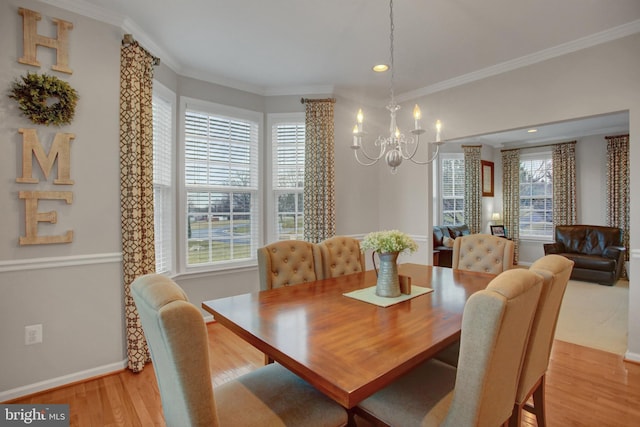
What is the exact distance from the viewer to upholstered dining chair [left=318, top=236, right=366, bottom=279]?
2.62 m

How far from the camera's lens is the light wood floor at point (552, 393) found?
2.03 metres

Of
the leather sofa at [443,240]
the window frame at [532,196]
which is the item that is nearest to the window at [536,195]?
the window frame at [532,196]

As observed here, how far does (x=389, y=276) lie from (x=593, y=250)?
5.87 meters

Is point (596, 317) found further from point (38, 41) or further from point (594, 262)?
point (38, 41)

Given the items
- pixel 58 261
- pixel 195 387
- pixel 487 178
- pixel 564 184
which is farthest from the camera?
pixel 487 178

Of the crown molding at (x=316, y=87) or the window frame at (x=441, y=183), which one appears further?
the window frame at (x=441, y=183)

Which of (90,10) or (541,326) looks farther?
(90,10)

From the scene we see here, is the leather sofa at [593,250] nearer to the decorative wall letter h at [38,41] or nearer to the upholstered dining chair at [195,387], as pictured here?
the upholstered dining chair at [195,387]

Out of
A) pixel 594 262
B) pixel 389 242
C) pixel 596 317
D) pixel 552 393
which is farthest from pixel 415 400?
pixel 594 262

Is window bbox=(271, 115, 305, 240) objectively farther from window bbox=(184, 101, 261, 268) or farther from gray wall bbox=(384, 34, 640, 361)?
gray wall bbox=(384, 34, 640, 361)

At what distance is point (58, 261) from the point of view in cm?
236

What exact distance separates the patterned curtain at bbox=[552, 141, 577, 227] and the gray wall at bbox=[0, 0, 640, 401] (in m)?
4.49

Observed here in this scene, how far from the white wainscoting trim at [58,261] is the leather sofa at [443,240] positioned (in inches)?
205

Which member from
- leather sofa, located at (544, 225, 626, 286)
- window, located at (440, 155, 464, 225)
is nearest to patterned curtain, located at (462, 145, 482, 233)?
window, located at (440, 155, 464, 225)
